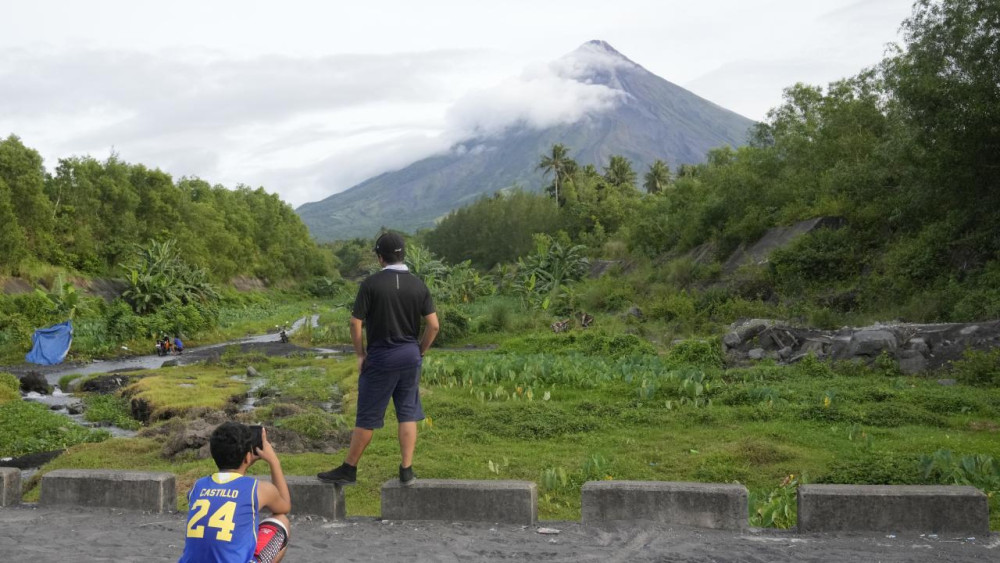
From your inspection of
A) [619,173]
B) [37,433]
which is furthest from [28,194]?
[619,173]

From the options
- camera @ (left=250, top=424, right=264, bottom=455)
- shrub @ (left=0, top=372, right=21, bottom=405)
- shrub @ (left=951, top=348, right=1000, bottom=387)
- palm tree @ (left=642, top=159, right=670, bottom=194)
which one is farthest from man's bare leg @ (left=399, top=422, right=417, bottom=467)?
Answer: palm tree @ (left=642, top=159, right=670, bottom=194)

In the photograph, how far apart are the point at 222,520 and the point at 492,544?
2420 millimetres

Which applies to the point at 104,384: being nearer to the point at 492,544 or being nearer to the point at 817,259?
the point at 492,544

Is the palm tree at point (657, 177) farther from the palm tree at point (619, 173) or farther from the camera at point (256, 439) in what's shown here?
the camera at point (256, 439)

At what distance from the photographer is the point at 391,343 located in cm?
664

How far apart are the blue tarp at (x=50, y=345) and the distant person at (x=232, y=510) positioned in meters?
29.5

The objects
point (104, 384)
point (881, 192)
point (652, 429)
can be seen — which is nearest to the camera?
point (652, 429)

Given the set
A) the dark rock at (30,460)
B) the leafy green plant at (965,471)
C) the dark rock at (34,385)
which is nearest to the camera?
the leafy green plant at (965,471)

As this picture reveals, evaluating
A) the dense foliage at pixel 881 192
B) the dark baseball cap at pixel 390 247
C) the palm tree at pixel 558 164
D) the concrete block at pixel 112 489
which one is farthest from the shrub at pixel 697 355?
the palm tree at pixel 558 164

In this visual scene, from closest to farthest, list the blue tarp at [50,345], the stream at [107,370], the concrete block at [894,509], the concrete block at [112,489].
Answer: the concrete block at [894,509], the concrete block at [112,489], the stream at [107,370], the blue tarp at [50,345]

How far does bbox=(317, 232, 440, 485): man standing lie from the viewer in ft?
21.7

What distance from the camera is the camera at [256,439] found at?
459 centimetres

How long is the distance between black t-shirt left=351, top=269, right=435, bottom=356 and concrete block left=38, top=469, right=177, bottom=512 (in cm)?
242

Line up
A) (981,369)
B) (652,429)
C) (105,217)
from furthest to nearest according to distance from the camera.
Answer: (105,217) < (981,369) < (652,429)
